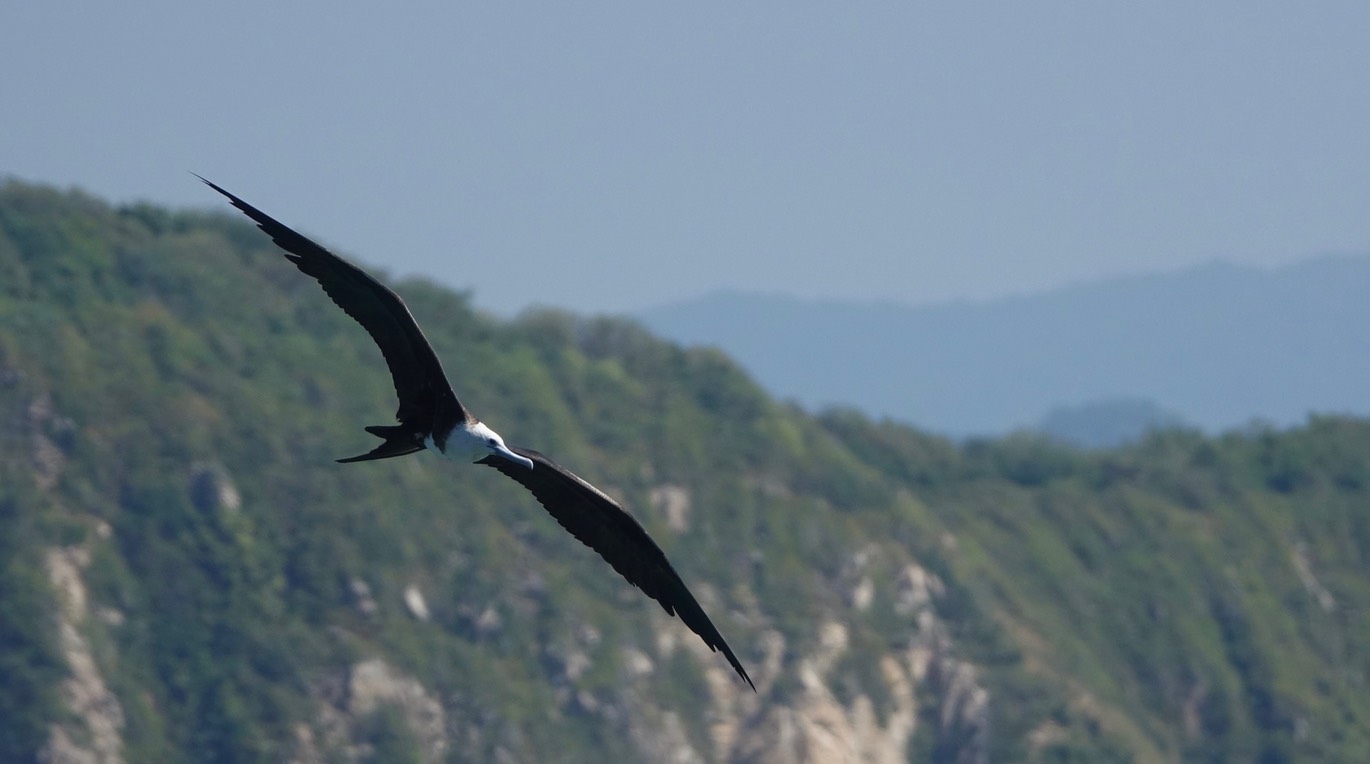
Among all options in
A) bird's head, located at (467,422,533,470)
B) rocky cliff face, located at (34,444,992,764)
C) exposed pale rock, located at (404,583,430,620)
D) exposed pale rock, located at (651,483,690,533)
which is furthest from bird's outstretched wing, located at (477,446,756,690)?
exposed pale rock, located at (651,483,690,533)

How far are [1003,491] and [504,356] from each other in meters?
19.8

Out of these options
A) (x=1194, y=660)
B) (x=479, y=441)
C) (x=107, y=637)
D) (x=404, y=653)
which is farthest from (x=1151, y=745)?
(x=479, y=441)

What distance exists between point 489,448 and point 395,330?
1.20 meters

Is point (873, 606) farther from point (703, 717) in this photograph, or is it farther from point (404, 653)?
point (404, 653)

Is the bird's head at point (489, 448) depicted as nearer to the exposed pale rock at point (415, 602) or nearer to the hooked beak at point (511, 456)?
the hooked beak at point (511, 456)

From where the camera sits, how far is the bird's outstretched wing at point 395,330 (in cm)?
1630

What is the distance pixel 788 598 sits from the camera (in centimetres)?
6253

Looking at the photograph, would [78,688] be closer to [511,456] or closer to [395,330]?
[395,330]

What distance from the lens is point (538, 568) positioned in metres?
61.3

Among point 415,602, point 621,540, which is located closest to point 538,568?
point 415,602

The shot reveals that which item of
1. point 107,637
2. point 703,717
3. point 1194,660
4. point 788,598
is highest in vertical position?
point 1194,660

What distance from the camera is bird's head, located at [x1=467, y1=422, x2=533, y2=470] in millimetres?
16500

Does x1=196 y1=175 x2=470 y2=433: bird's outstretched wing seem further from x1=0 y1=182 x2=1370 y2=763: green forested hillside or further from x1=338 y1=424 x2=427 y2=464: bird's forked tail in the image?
x1=0 y1=182 x2=1370 y2=763: green forested hillside

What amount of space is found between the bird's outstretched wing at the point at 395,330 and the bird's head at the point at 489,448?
183mm
